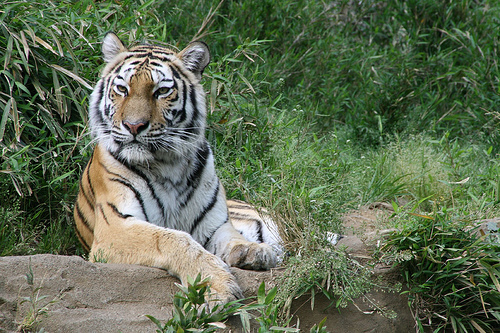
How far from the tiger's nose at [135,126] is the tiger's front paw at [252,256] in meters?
0.84

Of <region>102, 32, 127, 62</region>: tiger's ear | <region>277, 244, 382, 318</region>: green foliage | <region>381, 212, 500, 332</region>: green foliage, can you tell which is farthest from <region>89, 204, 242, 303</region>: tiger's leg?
<region>102, 32, 127, 62</region>: tiger's ear

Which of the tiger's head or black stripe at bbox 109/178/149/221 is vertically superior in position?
the tiger's head

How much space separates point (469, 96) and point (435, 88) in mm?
391

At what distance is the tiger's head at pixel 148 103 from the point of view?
10.8 ft

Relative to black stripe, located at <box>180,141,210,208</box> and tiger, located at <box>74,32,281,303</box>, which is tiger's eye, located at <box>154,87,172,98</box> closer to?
tiger, located at <box>74,32,281,303</box>

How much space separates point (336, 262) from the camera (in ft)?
9.53

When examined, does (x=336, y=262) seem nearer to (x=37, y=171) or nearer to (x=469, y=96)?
(x=37, y=171)

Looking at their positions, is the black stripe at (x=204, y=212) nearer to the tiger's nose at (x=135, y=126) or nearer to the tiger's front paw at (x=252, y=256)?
the tiger's front paw at (x=252, y=256)

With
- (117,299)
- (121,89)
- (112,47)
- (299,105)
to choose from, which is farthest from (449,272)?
(299,105)

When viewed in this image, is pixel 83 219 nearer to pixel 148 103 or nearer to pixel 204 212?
pixel 204 212

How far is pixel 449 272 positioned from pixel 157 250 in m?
1.47

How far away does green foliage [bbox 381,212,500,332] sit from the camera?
286 cm

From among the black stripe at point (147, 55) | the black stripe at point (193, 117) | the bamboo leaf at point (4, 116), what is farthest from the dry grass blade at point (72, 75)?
the black stripe at point (193, 117)

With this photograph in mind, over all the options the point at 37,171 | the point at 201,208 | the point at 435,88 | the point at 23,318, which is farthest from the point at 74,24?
the point at 435,88
